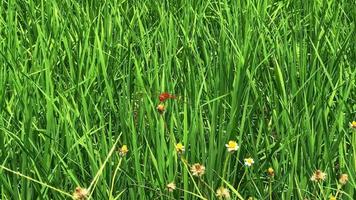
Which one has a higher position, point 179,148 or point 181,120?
point 179,148

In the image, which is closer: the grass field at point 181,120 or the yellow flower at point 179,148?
the yellow flower at point 179,148

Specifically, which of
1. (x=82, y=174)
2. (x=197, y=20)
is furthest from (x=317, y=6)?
(x=82, y=174)

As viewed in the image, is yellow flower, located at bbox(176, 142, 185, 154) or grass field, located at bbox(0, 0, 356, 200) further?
grass field, located at bbox(0, 0, 356, 200)

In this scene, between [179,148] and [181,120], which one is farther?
[181,120]

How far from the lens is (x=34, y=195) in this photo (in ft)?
5.13

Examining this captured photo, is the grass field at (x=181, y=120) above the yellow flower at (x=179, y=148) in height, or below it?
below

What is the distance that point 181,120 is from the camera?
1769mm

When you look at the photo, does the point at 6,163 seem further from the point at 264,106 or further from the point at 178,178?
the point at 264,106

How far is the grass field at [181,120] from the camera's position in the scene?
4.90 feet

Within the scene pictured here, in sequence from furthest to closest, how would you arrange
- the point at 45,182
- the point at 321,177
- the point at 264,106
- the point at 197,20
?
the point at 197,20
the point at 264,106
the point at 45,182
the point at 321,177

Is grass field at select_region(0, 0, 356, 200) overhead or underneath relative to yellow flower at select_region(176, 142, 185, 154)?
underneath

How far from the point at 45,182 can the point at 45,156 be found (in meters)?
0.05

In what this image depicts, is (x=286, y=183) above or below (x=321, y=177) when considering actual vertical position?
below

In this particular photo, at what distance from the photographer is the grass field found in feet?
4.90
